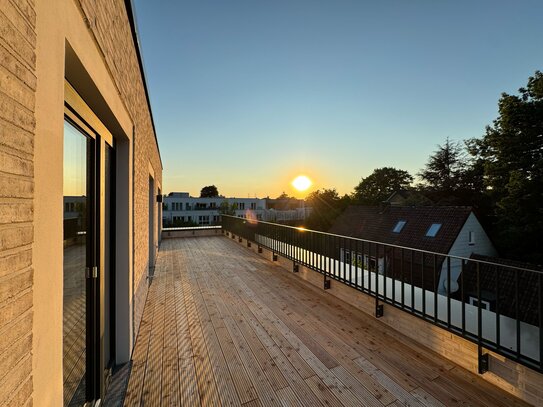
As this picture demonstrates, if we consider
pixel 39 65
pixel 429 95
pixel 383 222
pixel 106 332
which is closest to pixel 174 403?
pixel 106 332

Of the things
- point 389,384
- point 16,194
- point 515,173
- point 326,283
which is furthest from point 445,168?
point 16,194

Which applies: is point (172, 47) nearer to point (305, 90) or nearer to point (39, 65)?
point (305, 90)

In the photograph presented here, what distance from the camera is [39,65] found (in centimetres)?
76

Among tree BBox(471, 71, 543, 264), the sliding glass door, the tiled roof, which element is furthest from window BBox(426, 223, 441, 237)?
the sliding glass door

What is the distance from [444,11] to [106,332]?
834 centimetres

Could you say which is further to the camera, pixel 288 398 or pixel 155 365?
pixel 155 365

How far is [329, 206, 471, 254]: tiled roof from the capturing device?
12133mm

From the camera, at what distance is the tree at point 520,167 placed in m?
12.9

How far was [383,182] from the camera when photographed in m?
35.3

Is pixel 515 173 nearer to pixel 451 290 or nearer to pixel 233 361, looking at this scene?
pixel 451 290

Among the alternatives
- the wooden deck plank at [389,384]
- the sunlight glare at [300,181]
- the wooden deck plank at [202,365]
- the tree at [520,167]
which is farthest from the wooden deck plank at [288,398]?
the sunlight glare at [300,181]

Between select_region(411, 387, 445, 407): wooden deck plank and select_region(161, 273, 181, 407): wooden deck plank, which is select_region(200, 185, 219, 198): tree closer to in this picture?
select_region(161, 273, 181, 407): wooden deck plank

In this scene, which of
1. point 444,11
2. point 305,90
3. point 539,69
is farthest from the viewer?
point 539,69

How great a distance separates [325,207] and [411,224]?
15709 mm
